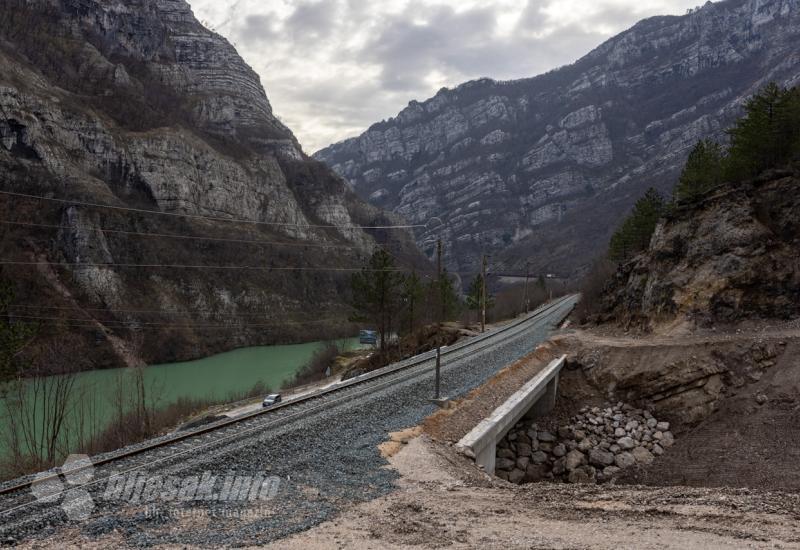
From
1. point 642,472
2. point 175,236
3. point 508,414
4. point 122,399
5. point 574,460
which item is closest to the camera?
point 508,414

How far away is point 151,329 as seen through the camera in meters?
79.1

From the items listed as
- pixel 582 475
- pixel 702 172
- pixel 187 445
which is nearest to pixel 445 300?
pixel 702 172

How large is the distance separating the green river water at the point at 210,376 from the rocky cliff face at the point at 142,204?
5710 millimetres

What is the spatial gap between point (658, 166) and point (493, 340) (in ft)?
599

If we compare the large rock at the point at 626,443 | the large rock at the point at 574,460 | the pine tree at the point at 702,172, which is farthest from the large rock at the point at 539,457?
the pine tree at the point at 702,172

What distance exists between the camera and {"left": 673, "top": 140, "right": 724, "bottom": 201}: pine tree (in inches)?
1228

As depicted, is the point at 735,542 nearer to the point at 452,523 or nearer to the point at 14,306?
the point at 452,523

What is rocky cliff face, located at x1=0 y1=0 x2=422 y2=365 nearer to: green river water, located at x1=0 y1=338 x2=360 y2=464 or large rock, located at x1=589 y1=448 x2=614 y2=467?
green river water, located at x1=0 y1=338 x2=360 y2=464

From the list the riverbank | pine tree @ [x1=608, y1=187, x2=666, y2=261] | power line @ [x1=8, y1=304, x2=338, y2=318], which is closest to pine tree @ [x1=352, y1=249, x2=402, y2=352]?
the riverbank

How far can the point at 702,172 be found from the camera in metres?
32.5

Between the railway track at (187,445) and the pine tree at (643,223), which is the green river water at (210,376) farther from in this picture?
the pine tree at (643,223)

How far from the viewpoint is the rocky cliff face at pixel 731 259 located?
22219 millimetres

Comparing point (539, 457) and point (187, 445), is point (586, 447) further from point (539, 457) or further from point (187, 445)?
point (187, 445)

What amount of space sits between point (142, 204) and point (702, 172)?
106474 millimetres
